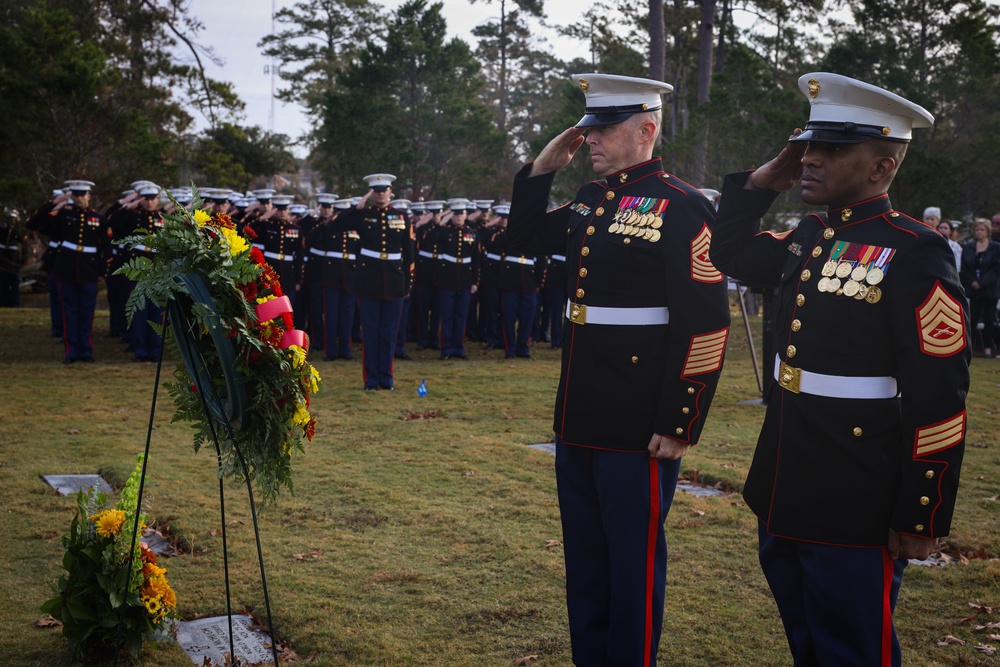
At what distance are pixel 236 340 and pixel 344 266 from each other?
10.1 m

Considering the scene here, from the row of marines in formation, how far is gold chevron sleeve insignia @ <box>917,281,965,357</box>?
8597 mm

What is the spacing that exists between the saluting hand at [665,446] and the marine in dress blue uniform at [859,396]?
1.30ft

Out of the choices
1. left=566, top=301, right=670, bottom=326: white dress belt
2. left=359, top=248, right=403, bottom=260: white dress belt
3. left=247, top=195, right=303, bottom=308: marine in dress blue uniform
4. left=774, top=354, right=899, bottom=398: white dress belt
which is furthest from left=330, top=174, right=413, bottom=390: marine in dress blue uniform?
left=774, top=354, right=899, bottom=398: white dress belt

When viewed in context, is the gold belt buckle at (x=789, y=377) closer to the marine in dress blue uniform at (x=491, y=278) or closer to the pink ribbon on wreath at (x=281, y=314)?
the pink ribbon on wreath at (x=281, y=314)

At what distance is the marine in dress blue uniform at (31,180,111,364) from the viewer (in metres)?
12.4

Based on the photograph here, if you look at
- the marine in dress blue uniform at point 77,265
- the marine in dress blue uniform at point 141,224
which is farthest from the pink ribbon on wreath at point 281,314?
the marine in dress blue uniform at point 141,224

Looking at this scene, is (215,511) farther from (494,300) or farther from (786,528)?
(494,300)

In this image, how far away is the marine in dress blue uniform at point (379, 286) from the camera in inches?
430

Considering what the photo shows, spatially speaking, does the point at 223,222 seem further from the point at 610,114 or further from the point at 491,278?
the point at 491,278

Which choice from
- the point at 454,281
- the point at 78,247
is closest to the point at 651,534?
the point at 78,247

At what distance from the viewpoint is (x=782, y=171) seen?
308 cm

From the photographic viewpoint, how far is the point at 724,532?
229 inches

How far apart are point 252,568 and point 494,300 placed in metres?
10.9

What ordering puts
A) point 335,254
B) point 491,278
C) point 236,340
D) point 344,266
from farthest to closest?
point 491,278 → point 335,254 → point 344,266 → point 236,340
